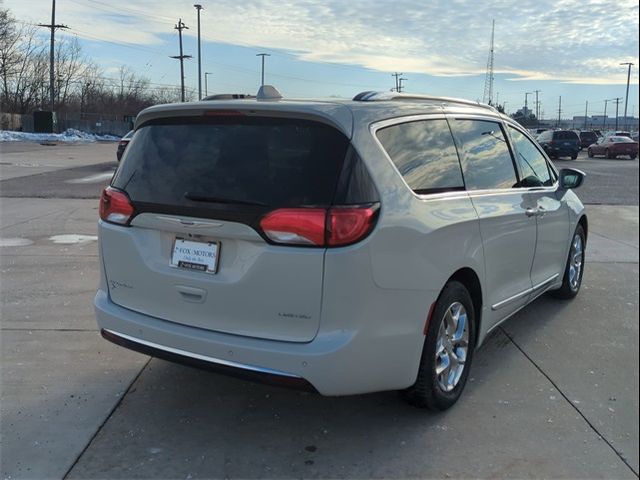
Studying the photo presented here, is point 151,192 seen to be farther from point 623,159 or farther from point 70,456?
point 623,159

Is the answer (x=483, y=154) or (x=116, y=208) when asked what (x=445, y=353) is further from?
(x=116, y=208)

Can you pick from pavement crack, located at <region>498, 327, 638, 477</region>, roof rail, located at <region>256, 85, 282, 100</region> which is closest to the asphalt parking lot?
pavement crack, located at <region>498, 327, 638, 477</region>

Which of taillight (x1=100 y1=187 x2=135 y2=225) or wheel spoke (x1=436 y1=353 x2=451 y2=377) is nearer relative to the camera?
taillight (x1=100 y1=187 x2=135 y2=225)

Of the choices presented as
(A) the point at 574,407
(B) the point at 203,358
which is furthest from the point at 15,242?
(A) the point at 574,407

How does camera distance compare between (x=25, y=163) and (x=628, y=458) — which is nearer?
(x=628, y=458)

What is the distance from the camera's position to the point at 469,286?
3.75 meters

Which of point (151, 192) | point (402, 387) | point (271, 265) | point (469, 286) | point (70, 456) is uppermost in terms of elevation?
point (151, 192)

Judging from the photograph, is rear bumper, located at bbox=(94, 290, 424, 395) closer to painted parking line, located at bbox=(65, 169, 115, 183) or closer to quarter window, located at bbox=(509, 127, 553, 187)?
quarter window, located at bbox=(509, 127, 553, 187)

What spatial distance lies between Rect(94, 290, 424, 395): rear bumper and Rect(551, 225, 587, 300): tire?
303cm

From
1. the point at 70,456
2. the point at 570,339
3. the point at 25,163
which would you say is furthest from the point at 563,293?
the point at 25,163

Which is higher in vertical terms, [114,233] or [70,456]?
[114,233]

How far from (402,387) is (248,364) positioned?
86cm

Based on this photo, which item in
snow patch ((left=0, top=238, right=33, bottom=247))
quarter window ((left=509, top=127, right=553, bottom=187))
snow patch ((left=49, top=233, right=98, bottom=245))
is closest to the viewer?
quarter window ((left=509, top=127, right=553, bottom=187))

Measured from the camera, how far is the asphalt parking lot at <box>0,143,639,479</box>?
9.82ft
